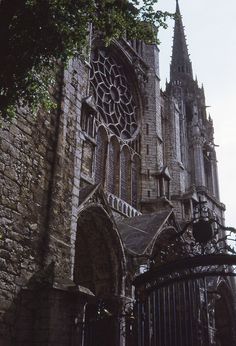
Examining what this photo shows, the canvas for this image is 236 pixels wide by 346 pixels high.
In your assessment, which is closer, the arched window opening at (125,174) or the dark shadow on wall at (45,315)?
the dark shadow on wall at (45,315)

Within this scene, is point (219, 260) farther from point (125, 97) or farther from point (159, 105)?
point (159, 105)

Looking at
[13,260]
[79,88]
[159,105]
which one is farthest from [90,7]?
[159,105]

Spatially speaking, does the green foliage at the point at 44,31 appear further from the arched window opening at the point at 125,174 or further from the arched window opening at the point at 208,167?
the arched window opening at the point at 208,167

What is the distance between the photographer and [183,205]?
797 inches

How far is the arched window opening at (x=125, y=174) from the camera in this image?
1755cm

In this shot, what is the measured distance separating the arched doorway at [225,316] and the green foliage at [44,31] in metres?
14.4

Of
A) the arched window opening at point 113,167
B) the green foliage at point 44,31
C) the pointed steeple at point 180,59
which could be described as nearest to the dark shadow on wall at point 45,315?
the green foliage at point 44,31

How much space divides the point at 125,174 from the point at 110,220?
22.2 feet

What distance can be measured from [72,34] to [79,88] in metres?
2.37

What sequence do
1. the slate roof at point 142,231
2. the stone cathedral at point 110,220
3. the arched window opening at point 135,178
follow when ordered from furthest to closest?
1. the arched window opening at point 135,178
2. the slate roof at point 142,231
3. the stone cathedral at point 110,220

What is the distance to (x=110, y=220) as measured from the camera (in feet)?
38.2

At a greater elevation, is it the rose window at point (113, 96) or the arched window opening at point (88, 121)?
the rose window at point (113, 96)

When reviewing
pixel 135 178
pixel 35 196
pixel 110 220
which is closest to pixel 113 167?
pixel 135 178

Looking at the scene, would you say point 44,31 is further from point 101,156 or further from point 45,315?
point 101,156
